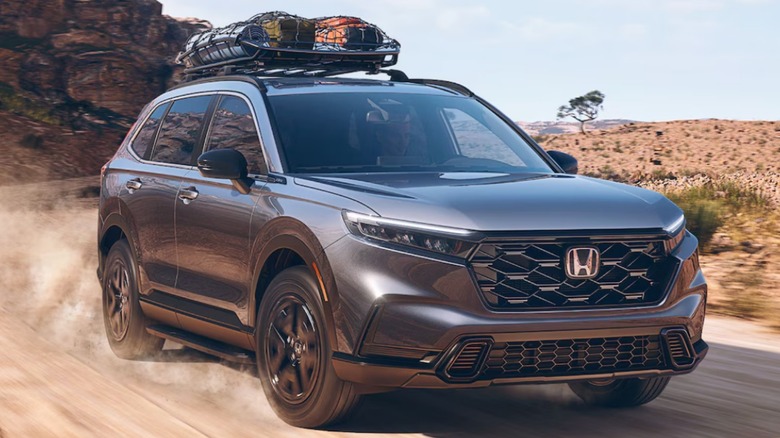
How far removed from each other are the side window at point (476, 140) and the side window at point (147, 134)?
214 cm

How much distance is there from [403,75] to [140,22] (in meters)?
41.3

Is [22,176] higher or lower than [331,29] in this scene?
lower

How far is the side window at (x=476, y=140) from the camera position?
718cm

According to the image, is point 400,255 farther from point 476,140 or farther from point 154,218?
point 154,218

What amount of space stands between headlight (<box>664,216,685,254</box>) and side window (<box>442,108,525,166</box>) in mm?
1397

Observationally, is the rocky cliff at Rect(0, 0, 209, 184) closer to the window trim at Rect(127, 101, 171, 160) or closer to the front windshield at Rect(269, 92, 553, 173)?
the window trim at Rect(127, 101, 171, 160)

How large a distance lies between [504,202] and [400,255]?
59 centimetres

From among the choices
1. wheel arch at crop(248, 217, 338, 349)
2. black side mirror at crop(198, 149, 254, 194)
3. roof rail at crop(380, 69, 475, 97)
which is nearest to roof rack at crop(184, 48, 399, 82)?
roof rail at crop(380, 69, 475, 97)

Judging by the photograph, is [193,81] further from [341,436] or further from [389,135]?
[341,436]

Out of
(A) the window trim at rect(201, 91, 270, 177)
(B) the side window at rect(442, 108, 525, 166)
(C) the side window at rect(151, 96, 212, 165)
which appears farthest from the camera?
(C) the side window at rect(151, 96, 212, 165)

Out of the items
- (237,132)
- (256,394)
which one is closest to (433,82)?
(237,132)

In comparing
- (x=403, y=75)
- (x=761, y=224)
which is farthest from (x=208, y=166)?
(x=761, y=224)

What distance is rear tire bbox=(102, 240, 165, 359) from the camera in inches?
318

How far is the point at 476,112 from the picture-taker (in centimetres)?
764
